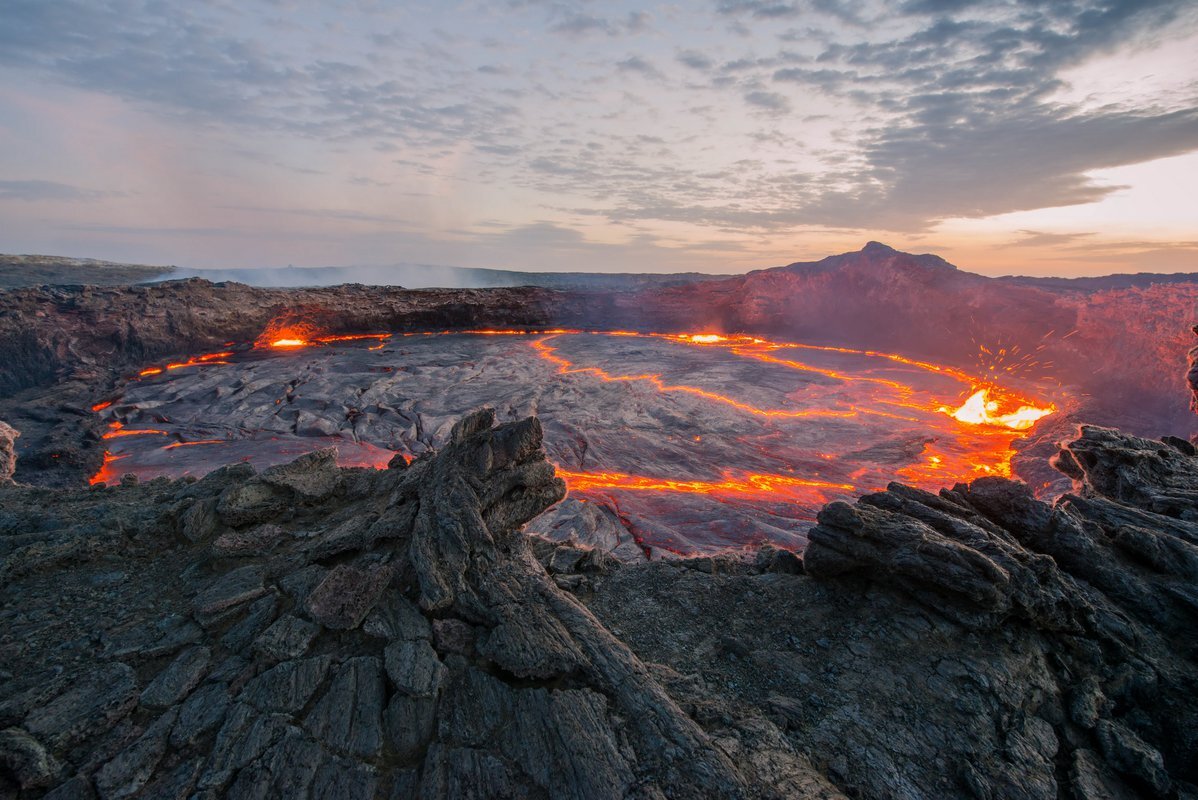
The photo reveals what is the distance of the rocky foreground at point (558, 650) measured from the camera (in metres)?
5.17

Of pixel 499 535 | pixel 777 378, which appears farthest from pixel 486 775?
pixel 777 378

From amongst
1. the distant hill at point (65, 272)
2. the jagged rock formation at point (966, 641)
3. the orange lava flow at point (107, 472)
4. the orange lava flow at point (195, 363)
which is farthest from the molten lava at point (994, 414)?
the distant hill at point (65, 272)

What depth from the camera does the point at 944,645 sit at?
6.92m

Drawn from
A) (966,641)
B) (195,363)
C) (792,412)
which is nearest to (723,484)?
(792,412)

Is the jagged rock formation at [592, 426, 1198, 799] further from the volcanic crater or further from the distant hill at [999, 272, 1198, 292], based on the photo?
the distant hill at [999, 272, 1198, 292]

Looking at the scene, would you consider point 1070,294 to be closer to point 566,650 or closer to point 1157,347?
point 1157,347

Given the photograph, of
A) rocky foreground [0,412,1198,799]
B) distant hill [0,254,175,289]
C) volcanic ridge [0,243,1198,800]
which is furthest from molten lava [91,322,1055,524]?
distant hill [0,254,175,289]

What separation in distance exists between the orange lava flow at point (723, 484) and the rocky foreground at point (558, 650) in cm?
1239

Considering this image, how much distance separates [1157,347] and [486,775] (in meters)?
46.8

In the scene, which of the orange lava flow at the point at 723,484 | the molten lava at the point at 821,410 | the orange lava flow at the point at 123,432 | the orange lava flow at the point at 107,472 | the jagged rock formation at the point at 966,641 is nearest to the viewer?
the jagged rock formation at the point at 966,641

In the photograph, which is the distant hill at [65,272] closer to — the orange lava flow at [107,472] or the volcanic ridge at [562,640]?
the orange lava flow at [107,472]

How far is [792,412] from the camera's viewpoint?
3177cm

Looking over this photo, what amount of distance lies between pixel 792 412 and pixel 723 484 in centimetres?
1151

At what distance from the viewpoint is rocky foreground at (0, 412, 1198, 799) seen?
5168 millimetres
